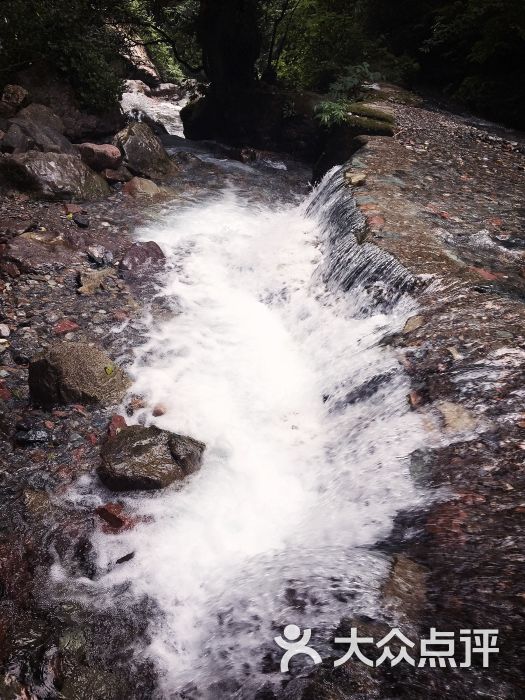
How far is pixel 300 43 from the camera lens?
38.9ft

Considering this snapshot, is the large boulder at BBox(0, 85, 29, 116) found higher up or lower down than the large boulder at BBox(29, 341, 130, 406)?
higher up

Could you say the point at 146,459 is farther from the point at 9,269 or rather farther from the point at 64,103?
the point at 64,103

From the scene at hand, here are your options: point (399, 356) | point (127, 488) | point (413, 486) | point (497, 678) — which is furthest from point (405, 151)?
point (497, 678)

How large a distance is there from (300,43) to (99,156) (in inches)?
278

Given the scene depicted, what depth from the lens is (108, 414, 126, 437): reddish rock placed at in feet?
13.2

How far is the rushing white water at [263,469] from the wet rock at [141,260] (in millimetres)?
284

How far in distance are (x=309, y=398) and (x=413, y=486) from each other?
5.87 feet

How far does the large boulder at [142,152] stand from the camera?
909 cm

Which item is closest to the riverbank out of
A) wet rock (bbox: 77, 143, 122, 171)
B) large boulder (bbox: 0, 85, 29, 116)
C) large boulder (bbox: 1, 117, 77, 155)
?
wet rock (bbox: 77, 143, 122, 171)

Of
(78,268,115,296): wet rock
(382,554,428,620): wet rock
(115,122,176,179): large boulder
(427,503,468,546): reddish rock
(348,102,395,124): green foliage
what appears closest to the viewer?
(382,554,428,620): wet rock

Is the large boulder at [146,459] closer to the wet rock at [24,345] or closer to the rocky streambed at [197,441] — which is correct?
A: the rocky streambed at [197,441]

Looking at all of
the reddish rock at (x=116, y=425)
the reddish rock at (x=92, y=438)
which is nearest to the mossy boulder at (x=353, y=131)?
the reddish rock at (x=116, y=425)

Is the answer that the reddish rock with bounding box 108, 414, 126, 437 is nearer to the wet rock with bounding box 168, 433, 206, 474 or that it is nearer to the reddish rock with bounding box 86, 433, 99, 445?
the reddish rock with bounding box 86, 433, 99, 445

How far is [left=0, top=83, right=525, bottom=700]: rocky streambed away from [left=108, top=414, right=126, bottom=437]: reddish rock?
0.02 meters
